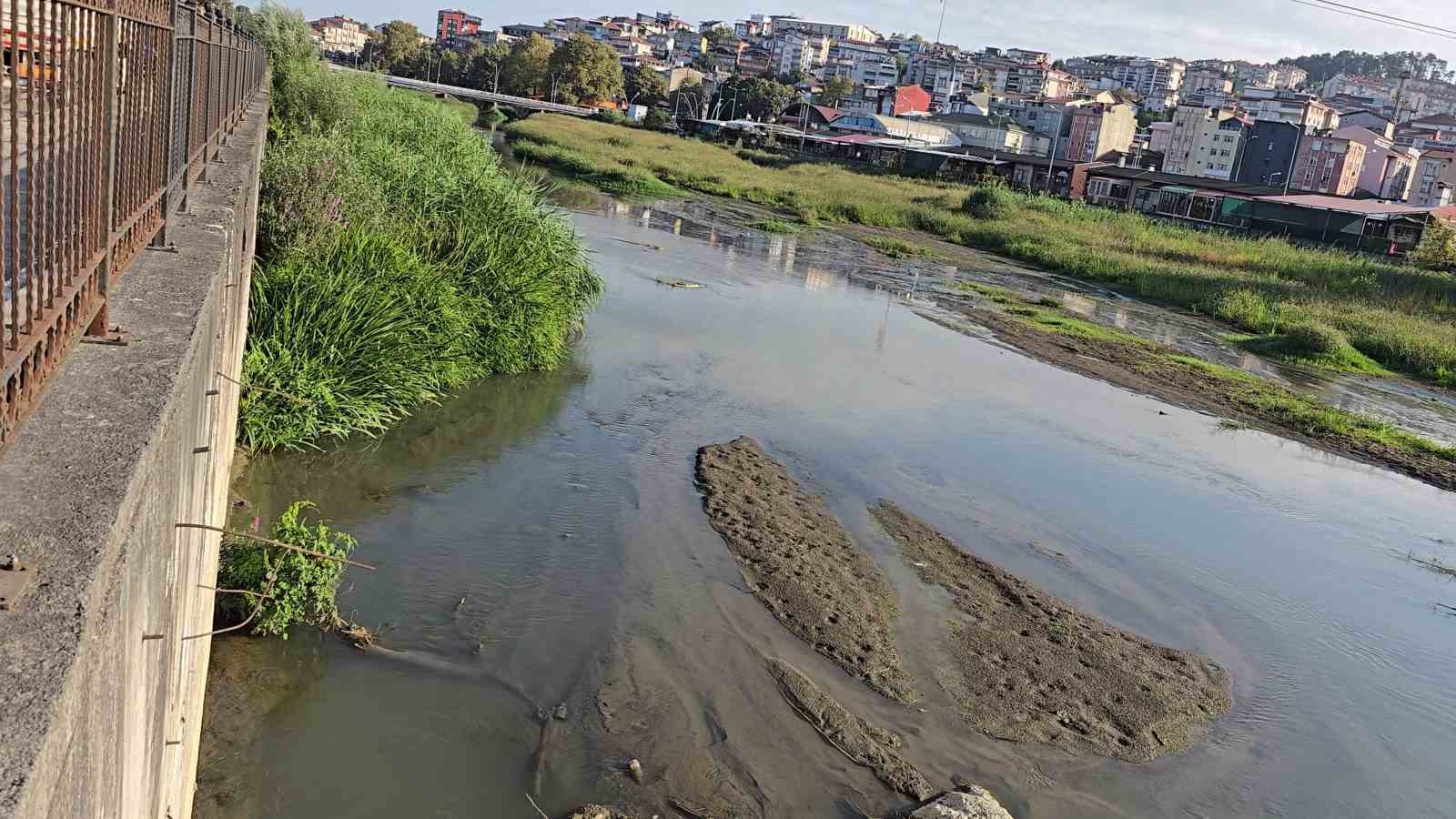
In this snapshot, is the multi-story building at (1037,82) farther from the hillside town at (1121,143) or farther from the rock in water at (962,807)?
the rock in water at (962,807)

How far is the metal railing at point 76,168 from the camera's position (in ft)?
8.60

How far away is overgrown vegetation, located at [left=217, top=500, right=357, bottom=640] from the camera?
6992 mm

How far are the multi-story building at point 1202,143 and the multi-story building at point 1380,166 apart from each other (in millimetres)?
7720

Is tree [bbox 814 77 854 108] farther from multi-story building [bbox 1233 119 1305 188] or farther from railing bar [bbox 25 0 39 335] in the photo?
railing bar [bbox 25 0 39 335]

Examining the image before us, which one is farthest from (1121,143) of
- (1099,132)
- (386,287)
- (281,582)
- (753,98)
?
(281,582)

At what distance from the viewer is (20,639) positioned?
1.96 metres

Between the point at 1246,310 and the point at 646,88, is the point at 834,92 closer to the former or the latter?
the point at 646,88

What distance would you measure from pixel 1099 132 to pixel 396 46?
8388 centimetres

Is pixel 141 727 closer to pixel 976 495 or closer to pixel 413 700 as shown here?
pixel 413 700

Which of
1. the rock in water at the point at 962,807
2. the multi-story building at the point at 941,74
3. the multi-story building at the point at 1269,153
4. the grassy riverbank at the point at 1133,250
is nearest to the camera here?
the rock in water at the point at 962,807

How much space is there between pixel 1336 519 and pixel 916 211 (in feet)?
119

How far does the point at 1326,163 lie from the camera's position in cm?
8250

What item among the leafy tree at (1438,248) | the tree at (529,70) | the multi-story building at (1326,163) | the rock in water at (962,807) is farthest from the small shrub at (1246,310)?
the tree at (529,70)

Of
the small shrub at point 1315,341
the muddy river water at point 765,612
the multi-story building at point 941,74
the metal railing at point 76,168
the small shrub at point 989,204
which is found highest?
the multi-story building at point 941,74
